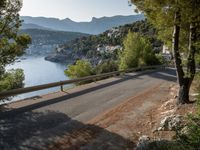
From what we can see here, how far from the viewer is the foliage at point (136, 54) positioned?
159ft

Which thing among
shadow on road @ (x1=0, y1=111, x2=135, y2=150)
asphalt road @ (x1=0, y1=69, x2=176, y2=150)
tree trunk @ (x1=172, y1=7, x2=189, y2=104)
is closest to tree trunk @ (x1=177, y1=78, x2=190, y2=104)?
tree trunk @ (x1=172, y1=7, x2=189, y2=104)

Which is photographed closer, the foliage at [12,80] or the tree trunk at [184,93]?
the tree trunk at [184,93]

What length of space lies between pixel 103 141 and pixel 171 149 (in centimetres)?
315

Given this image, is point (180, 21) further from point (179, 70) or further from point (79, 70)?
point (79, 70)

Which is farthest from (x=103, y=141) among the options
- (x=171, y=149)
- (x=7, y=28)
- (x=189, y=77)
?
(x=7, y=28)

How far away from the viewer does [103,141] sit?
996 centimetres

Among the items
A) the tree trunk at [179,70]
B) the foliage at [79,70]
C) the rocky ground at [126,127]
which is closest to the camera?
the rocky ground at [126,127]

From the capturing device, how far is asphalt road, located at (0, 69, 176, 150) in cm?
975

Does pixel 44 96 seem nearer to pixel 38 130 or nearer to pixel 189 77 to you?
pixel 38 130

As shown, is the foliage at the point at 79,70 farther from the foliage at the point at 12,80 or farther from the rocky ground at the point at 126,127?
the rocky ground at the point at 126,127

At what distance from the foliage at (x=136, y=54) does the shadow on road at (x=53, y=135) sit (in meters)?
36.6

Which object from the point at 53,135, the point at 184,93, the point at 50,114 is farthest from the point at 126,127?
the point at 184,93

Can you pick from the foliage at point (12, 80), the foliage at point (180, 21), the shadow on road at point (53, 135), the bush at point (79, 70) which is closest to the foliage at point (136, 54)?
the bush at point (79, 70)

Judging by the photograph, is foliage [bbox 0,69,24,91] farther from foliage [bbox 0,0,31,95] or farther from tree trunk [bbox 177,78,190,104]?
tree trunk [bbox 177,78,190,104]
